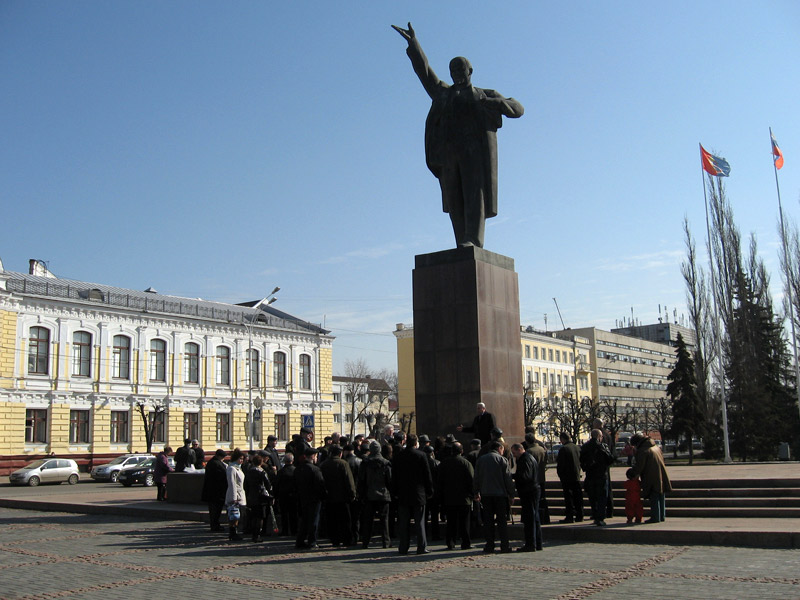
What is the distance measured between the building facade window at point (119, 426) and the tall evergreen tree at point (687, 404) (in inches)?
1275

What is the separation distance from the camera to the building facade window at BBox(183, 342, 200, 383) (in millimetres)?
51094

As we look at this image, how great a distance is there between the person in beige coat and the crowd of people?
0.05 ft

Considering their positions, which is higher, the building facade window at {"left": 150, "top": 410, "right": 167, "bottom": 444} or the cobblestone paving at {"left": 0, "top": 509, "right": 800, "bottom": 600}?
the building facade window at {"left": 150, "top": 410, "right": 167, "bottom": 444}

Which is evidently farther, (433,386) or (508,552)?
(433,386)

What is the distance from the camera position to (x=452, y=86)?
1662 centimetres

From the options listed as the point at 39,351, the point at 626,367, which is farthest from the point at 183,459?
the point at 626,367

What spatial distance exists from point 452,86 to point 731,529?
993cm

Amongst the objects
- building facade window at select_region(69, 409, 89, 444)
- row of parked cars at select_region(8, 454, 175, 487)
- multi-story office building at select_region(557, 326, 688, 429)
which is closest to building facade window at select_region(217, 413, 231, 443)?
building facade window at select_region(69, 409, 89, 444)

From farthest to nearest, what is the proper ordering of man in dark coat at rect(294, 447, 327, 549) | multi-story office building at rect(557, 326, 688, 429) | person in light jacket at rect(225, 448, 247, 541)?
multi-story office building at rect(557, 326, 688, 429) → person in light jacket at rect(225, 448, 247, 541) → man in dark coat at rect(294, 447, 327, 549)

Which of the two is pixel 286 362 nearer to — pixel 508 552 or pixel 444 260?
pixel 444 260

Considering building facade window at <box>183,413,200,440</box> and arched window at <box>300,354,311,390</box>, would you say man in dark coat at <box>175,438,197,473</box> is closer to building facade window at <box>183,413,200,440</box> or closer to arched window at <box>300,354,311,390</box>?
building facade window at <box>183,413,200,440</box>

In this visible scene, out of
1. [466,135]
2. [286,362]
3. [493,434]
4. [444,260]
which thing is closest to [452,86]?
[466,135]

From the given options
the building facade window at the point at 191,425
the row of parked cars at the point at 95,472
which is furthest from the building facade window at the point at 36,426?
the building facade window at the point at 191,425

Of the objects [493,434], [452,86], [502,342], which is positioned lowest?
[493,434]
